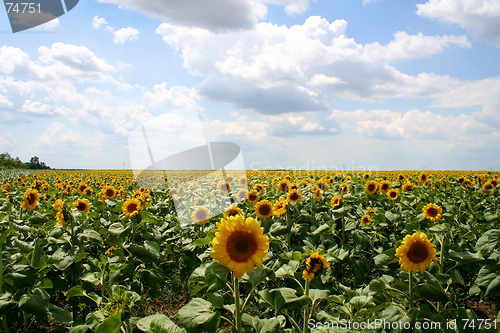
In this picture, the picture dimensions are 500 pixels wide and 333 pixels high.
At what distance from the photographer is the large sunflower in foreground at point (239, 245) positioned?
2.09 meters

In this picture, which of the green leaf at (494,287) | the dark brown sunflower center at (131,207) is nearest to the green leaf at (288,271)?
the green leaf at (494,287)

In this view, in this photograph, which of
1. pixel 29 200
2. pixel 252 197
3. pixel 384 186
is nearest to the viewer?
pixel 29 200

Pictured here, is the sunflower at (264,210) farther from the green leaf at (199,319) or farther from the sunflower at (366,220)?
the green leaf at (199,319)

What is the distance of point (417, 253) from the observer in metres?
2.73

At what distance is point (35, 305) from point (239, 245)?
1.95 m

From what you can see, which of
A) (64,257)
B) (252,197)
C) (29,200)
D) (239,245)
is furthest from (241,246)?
(29,200)

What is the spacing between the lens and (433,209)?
477 centimetres

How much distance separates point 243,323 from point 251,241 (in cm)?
75

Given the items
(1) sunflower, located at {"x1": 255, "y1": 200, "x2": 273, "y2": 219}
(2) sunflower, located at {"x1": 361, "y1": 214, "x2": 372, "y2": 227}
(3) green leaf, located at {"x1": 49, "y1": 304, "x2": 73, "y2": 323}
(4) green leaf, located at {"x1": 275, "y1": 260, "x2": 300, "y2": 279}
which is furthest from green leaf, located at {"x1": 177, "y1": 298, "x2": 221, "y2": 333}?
(2) sunflower, located at {"x1": 361, "y1": 214, "x2": 372, "y2": 227}

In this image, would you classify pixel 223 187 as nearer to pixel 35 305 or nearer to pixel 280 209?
pixel 280 209

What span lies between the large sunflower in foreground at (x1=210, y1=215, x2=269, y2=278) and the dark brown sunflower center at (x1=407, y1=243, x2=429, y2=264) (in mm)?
1498

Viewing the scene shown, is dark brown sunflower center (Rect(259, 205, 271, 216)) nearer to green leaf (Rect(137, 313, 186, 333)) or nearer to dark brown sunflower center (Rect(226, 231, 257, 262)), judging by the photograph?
dark brown sunflower center (Rect(226, 231, 257, 262))

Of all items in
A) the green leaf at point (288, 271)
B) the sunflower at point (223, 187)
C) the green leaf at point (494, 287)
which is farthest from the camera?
the sunflower at point (223, 187)

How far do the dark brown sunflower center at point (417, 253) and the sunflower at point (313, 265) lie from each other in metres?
0.80
